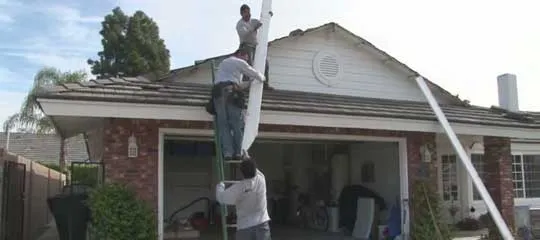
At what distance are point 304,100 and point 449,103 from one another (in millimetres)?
5377

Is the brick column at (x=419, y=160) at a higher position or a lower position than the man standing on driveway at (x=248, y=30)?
lower

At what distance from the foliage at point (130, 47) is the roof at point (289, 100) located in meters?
23.4

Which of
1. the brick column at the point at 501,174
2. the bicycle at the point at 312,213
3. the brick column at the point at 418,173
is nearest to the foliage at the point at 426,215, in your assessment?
the brick column at the point at 418,173

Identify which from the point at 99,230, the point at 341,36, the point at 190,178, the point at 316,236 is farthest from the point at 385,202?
the point at 99,230

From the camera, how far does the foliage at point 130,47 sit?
3403 cm

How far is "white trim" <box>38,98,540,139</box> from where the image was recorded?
332 inches

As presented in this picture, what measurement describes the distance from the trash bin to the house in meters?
0.89

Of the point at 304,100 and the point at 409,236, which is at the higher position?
the point at 304,100

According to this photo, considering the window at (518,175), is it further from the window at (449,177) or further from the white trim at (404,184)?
the white trim at (404,184)

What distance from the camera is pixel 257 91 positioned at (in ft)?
27.7

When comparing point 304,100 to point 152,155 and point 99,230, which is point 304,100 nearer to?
point 152,155

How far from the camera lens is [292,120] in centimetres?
998

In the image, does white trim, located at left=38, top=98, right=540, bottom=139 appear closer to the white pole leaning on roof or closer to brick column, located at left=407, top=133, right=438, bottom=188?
brick column, located at left=407, top=133, right=438, bottom=188

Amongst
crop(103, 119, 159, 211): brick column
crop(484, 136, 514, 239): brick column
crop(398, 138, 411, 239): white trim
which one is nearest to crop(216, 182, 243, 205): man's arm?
crop(103, 119, 159, 211): brick column
